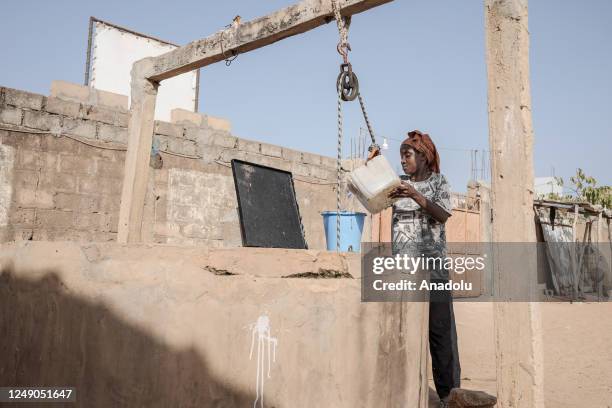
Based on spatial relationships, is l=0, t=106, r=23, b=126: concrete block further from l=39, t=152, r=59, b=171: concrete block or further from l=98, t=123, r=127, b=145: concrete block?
l=98, t=123, r=127, b=145: concrete block

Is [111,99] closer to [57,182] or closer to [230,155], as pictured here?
[230,155]

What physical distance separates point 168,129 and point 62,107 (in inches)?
47.1

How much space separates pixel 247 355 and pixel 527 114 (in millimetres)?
1673

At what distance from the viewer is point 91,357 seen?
75.9 inches

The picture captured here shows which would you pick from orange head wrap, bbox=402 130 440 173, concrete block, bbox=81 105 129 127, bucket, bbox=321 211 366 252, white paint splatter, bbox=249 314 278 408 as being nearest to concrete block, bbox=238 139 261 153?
concrete block, bbox=81 105 129 127

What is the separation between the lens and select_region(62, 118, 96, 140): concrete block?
197 inches

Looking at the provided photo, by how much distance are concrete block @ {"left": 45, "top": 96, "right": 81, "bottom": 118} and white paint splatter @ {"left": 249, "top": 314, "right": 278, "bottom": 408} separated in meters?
4.10

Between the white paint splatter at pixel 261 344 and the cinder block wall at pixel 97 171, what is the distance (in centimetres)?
370

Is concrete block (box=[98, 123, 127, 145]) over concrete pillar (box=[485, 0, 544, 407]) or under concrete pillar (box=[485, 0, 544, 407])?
over

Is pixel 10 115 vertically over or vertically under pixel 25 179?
over

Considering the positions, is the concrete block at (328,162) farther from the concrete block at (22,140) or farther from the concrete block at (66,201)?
the concrete block at (22,140)

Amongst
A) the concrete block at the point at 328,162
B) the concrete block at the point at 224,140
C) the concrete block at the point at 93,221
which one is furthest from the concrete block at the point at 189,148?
the concrete block at the point at 328,162

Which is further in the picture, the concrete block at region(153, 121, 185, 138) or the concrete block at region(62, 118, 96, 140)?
the concrete block at region(153, 121, 185, 138)

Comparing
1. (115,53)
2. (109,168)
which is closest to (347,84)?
(109,168)
